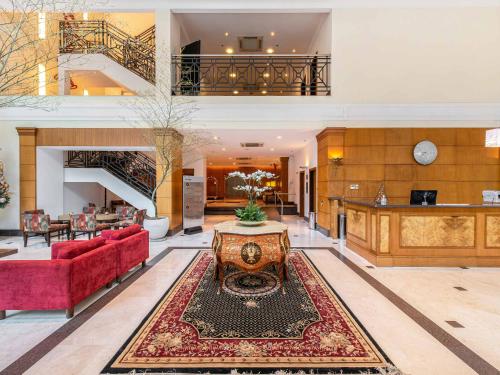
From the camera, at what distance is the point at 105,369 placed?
212 cm

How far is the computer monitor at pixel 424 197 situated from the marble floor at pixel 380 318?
1231 mm

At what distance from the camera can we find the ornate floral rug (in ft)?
7.23

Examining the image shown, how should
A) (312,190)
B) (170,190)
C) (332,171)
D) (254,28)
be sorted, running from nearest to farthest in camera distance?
(332,171) < (170,190) < (254,28) < (312,190)

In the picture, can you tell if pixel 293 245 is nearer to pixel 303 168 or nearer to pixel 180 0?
pixel 303 168

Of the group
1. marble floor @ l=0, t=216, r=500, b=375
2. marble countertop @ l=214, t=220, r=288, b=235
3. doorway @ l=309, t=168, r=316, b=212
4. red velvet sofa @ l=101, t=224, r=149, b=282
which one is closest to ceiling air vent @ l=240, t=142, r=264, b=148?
doorway @ l=309, t=168, r=316, b=212

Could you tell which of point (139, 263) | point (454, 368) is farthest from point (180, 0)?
point (454, 368)

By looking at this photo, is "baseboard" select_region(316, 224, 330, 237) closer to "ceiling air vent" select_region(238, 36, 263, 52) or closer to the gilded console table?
the gilded console table

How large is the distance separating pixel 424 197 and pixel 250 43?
789cm

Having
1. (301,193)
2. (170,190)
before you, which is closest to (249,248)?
(170,190)

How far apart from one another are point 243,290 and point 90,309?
191 cm

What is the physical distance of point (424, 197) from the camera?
197 inches

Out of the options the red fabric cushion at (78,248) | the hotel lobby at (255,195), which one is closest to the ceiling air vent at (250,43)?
the hotel lobby at (255,195)

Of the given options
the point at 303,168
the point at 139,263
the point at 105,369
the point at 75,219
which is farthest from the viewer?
the point at 303,168

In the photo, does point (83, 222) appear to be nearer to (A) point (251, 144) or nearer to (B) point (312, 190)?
(A) point (251, 144)
